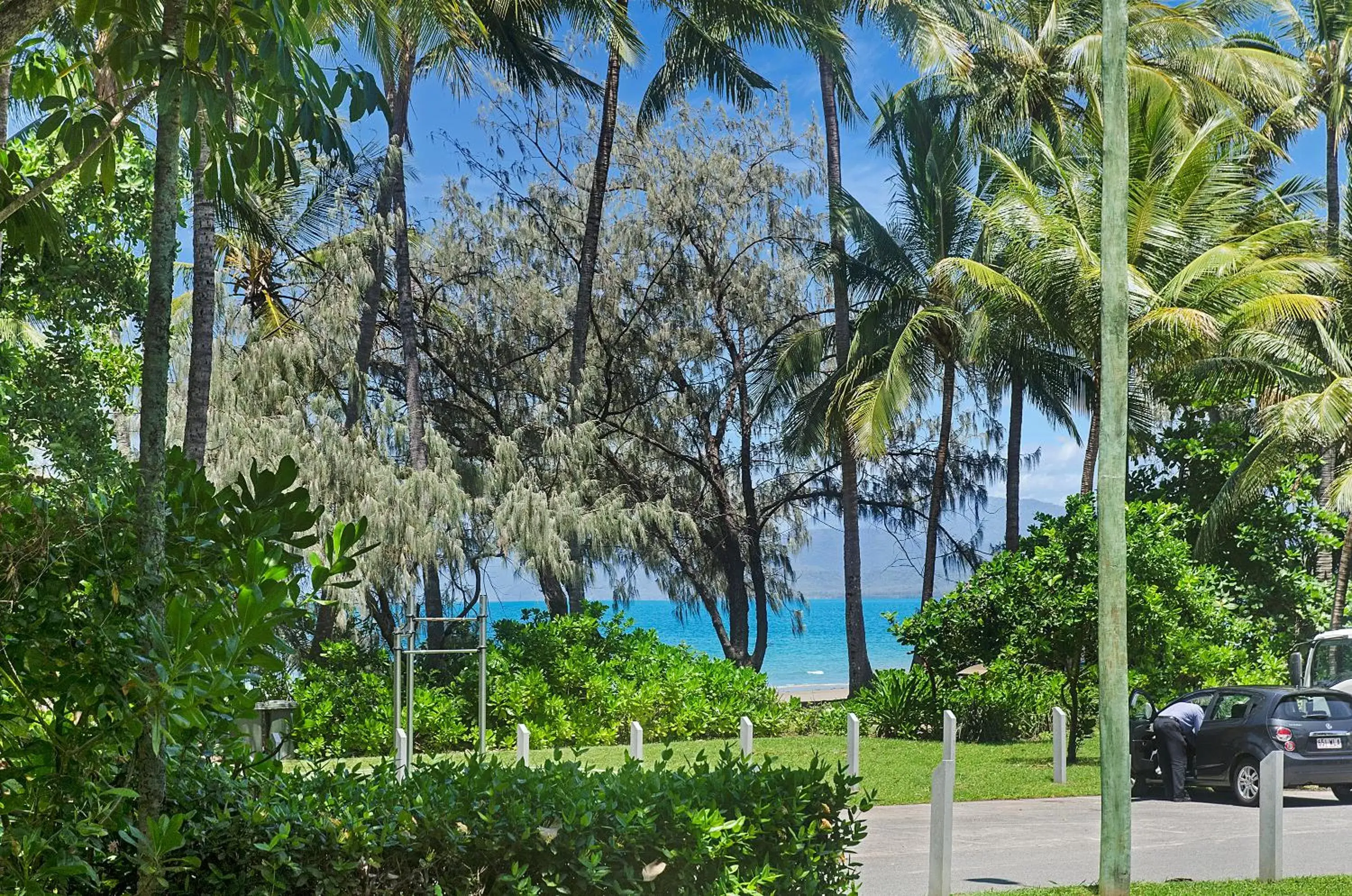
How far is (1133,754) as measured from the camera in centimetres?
1658

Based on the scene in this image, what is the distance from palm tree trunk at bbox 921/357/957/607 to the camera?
29.7 m

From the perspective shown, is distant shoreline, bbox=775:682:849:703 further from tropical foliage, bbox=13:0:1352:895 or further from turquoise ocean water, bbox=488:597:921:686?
tropical foliage, bbox=13:0:1352:895

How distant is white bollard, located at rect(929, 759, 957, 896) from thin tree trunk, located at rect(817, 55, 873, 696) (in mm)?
17703

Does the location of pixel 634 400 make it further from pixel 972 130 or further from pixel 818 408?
pixel 972 130

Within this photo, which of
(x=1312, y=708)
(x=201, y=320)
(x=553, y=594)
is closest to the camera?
(x=1312, y=708)

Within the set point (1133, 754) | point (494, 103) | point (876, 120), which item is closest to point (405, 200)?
point (494, 103)

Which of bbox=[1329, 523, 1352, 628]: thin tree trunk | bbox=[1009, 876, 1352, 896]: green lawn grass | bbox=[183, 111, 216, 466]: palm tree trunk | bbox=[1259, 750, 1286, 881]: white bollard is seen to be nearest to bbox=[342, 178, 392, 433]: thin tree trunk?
bbox=[183, 111, 216, 466]: palm tree trunk

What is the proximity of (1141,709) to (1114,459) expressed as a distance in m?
9.77

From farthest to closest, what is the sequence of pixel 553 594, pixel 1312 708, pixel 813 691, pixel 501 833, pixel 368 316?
pixel 813 691, pixel 553 594, pixel 368 316, pixel 1312 708, pixel 501 833

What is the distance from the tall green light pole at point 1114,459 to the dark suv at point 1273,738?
23.6 ft

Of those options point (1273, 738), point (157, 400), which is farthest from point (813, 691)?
point (157, 400)

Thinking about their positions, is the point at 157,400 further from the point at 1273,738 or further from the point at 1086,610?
the point at 1086,610

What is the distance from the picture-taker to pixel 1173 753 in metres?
15.7

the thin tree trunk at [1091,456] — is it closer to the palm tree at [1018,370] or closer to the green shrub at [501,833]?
the palm tree at [1018,370]
